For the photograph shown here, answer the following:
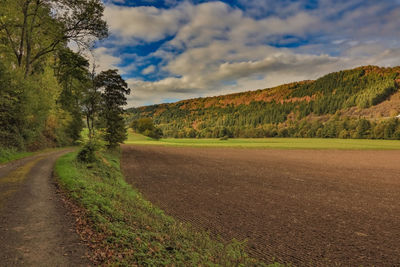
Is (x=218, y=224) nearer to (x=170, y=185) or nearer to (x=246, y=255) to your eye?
(x=246, y=255)

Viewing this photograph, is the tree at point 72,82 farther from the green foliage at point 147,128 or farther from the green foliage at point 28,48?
the green foliage at point 147,128

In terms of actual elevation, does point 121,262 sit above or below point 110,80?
below

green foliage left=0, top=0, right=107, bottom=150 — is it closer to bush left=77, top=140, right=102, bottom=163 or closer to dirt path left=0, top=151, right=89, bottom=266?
bush left=77, top=140, right=102, bottom=163

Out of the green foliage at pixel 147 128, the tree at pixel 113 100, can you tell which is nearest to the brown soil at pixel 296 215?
the tree at pixel 113 100

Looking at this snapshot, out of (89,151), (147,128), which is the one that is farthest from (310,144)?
(147,128)

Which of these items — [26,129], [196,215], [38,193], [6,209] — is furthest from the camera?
[26,129]

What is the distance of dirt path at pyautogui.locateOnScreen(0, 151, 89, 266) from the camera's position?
429 centimetres

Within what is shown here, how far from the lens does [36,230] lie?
18.0 ft

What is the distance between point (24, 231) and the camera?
213 inches

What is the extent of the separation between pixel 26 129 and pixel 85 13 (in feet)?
53.8

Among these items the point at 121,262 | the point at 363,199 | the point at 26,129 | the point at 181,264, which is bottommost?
the point at 363,199

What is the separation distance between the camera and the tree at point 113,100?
29.9m

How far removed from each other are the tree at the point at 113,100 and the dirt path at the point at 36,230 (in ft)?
69.7

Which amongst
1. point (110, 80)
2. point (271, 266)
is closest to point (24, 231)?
point (271, 266)
